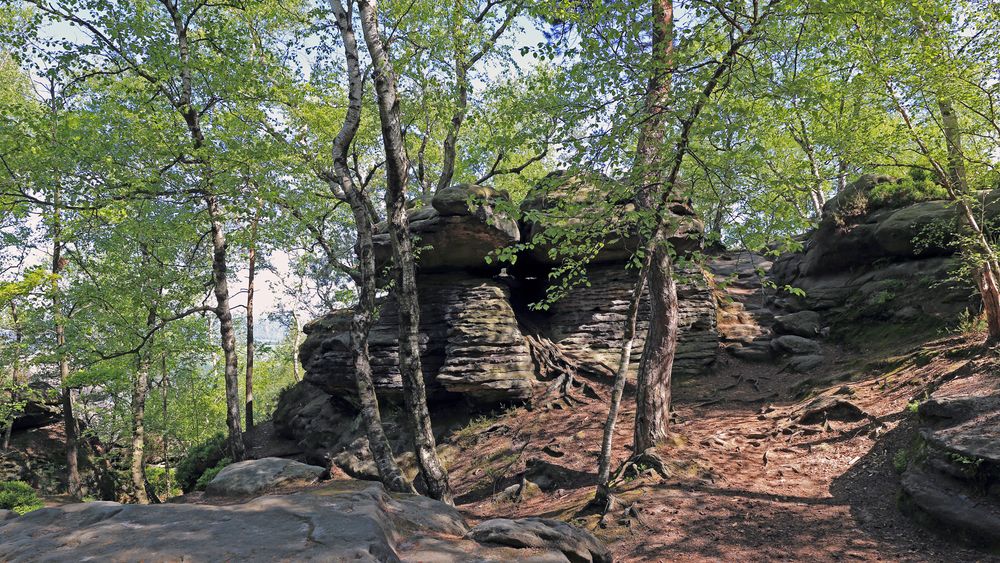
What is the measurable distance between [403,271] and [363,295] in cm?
168

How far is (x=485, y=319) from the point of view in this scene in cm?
Result: 1573

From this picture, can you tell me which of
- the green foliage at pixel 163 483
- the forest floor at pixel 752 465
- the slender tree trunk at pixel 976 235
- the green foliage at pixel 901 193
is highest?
the green foliage at pixel 901 193

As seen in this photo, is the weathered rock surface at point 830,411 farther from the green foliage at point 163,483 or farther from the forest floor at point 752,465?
the green foliage at point 163,483

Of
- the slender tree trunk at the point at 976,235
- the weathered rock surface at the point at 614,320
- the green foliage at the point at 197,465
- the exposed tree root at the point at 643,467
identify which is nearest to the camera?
the exposed tree root at the point at 643,467

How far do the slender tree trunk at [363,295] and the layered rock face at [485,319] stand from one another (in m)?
4.92

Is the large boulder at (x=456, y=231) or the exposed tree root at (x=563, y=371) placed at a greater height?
the large boulder at (x=456, y=231)

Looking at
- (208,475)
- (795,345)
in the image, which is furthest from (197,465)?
(795,345)

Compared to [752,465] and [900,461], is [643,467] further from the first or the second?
[900,461]

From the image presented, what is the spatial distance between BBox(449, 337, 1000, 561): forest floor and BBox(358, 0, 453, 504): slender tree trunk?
2443mm

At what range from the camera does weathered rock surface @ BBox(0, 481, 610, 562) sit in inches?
139

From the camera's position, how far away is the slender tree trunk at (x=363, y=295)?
8.74 meters

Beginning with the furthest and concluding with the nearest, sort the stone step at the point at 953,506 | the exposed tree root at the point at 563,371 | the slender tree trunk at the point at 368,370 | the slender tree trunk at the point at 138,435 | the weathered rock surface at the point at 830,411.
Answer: the slender tree trunk at the point at 138,435 → the exposed tree root at the point at 563,371 → the weathered rock surface at the point at 830,411 → the slender tree trunk at the point at 368,370 → the stone step at the point at 953,506

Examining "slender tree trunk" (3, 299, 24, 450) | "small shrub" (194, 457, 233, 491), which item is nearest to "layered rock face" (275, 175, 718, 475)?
"small shrub" (194, 457, 233, 491)

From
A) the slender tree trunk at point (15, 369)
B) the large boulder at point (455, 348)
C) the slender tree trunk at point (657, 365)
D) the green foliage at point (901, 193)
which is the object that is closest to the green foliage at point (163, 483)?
the slender tree trunk at point (15, 369)
